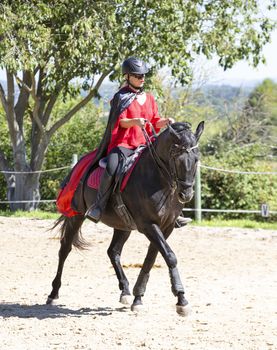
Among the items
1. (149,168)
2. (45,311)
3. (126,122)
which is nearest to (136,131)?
(126,122)

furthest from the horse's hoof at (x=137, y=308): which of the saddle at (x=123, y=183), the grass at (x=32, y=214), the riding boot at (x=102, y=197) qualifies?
the grass at (x=32, y=214)

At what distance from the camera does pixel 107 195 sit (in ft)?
25.4

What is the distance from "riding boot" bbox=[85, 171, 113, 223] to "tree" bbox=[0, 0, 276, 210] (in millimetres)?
8134

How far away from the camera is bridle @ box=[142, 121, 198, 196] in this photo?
6944mm

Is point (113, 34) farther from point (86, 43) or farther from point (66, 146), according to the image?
point (66, 146)

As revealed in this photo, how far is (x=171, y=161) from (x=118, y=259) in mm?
1826

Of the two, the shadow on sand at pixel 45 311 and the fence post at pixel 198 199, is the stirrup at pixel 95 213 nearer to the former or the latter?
the shadow on sand at pixel 45 311

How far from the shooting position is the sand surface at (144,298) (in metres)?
6.48

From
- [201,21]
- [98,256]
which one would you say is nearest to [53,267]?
[98,256]

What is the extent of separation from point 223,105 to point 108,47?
1466cm

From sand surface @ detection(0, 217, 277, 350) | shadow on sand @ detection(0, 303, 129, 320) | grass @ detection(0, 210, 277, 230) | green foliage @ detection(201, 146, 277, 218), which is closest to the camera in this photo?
sand surface @ detection(0, 217, 277, 350)

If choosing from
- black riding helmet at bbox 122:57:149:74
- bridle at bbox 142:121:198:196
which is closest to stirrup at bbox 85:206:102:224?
bridle at bbox 142:121:198:196

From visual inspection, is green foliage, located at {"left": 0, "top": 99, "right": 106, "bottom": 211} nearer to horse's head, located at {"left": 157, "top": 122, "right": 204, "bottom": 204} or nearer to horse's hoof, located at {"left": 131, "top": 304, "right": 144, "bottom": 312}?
horse's hoof, located at {"left": 131, "top": 304, "right": 144, "bottom": 312}

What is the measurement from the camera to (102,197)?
25.4ft
